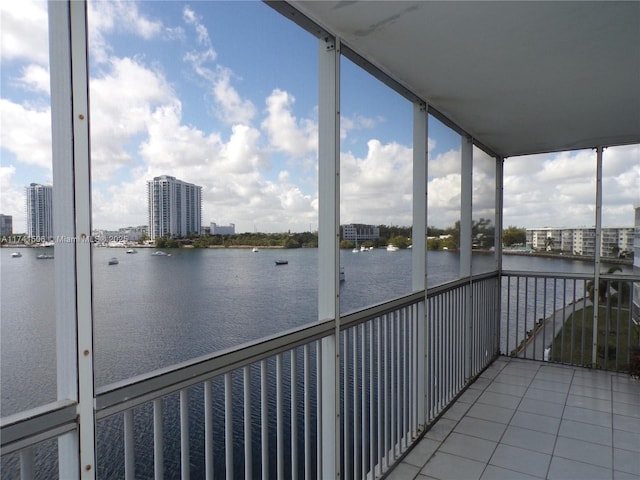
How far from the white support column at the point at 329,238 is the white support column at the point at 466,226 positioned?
2.26 metres

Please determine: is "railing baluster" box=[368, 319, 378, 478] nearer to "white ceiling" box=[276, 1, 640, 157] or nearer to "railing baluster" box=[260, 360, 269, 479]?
"railing baluster" box=[260, 360, 269, 479]

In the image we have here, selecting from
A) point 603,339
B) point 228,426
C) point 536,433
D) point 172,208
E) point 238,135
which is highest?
point 238,135

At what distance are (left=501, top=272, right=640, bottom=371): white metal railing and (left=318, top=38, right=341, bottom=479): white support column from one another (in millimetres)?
3576

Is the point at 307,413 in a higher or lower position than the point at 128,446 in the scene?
lower

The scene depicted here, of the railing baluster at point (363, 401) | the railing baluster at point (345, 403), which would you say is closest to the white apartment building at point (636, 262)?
the railing baluster at point (363, 401)

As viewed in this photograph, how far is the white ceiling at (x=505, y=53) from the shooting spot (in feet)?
5.36

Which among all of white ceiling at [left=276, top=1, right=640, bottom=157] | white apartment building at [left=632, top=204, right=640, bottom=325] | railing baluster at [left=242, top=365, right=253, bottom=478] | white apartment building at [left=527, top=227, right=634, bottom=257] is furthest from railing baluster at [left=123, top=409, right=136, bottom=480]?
white apartment building at [left=632, top=204, right=640, bottom=325]

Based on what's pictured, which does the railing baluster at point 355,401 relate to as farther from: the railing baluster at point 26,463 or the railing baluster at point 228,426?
the railing baluster at point 26,463

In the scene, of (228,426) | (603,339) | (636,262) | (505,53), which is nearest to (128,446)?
(228,426)

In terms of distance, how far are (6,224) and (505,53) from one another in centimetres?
228

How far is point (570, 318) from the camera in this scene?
449cm

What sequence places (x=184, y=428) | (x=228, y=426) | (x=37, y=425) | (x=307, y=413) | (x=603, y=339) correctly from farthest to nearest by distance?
1. (x=603, y=339)
2. (x=307, y=413)
3. (x=228, y=426)
4. (x=184, y=428)
5. (x=37, y=425)

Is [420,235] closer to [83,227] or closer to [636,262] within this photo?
[83,227]

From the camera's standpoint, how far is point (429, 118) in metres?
2.90
